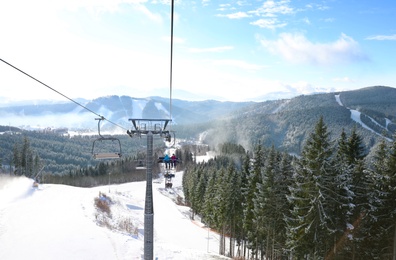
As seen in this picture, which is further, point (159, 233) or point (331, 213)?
point (159, 233)

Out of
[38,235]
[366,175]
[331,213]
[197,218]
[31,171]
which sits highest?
[366,175]

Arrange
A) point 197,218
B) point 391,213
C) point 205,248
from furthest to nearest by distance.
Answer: point 197,218 < point 205,248 < point 391,213

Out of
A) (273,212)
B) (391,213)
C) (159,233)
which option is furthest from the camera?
(159,233)

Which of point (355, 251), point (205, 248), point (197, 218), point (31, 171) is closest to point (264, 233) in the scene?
point (355, 251)

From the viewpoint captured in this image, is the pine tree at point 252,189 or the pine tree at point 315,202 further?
the pine tree at point 252,189

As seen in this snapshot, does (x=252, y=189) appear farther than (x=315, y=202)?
Yes

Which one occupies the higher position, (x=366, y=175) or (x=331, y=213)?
(x=366, y=175)

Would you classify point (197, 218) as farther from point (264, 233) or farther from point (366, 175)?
point (366, 175)

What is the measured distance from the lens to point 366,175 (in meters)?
Answer: 24.4

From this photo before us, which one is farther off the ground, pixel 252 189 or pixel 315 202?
pixel 315 202

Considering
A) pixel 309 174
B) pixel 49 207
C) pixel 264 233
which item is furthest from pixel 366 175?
pixel 49 207

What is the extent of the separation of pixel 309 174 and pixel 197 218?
59.4 m

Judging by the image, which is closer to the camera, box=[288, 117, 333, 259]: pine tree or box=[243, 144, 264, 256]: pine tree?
box=[288, 117, 333, 259]: pine tree

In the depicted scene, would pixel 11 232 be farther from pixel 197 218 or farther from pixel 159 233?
pixel 197 218
